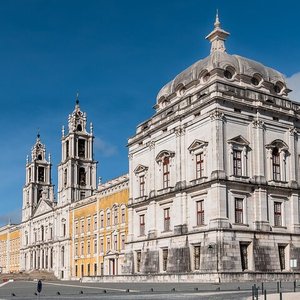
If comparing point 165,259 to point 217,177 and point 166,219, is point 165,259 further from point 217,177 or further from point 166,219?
point 217,177

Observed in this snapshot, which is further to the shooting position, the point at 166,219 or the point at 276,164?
the point at 166,219

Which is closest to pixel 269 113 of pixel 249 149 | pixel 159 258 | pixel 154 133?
pixel 249 149

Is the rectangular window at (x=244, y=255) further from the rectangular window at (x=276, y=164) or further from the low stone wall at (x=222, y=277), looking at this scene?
the rectangular window at (x=276, y=164)

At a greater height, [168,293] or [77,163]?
[77,163]

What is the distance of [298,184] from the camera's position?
47281 millimetres

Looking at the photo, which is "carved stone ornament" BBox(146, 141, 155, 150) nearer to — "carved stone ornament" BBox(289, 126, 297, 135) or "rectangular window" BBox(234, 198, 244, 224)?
"rectangular window" BBox(234, 198, 244, 224)

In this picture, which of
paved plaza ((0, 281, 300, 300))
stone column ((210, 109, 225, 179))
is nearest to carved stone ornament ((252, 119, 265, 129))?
stone column ((210, 109, 225, 179))

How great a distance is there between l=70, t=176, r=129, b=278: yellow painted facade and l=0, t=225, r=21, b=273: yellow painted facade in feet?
113

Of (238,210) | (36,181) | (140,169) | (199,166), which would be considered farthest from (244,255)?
(36,181)

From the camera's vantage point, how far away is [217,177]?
42.7 meters

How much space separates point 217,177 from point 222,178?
41 cm

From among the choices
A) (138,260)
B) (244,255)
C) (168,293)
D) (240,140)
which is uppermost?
(240,140)

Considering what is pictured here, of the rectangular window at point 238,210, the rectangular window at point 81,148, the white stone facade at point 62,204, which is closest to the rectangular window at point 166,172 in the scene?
the rectangular window at point 238,210

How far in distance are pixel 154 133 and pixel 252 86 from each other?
9.46 metres
